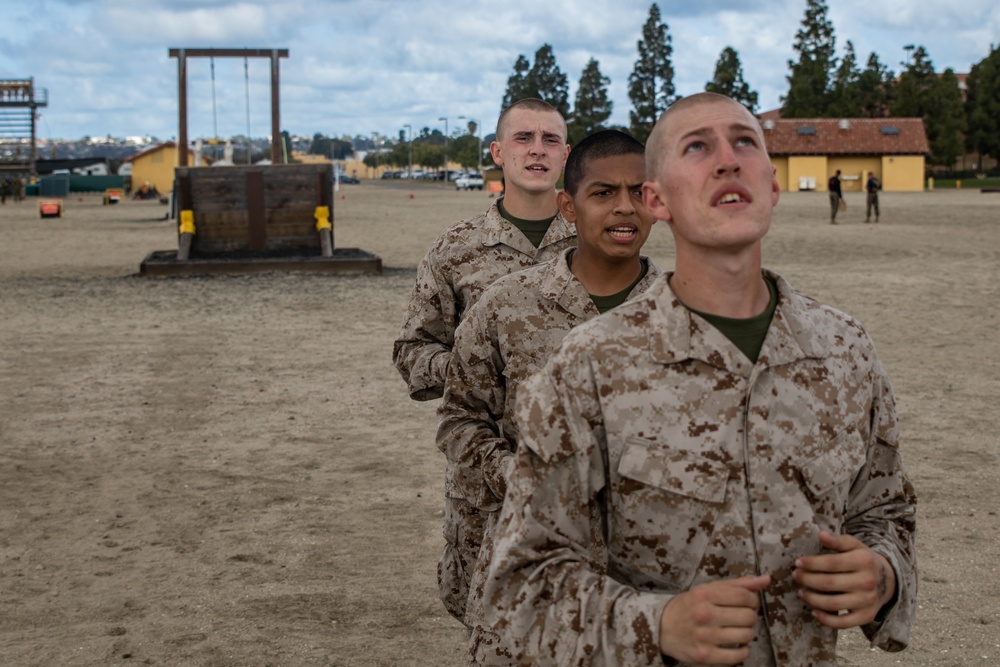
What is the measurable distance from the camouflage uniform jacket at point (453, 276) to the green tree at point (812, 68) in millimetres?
91413

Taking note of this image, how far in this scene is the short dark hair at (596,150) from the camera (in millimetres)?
3463

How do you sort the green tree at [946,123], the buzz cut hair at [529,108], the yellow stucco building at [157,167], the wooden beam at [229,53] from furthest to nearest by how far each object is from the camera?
the yellow stucco building at [157,167] < the green tree at [946,123] < the wooden beam at [229,53] < the buzz cut hair at [529,108]

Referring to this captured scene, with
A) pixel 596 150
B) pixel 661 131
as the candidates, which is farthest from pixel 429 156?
pixel 661 131

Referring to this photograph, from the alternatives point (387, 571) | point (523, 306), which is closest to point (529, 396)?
point (523, 306)

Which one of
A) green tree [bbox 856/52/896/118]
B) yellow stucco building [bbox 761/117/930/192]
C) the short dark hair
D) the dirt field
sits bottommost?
the dirt field

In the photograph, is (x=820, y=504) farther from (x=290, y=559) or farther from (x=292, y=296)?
(x=292, y=296)

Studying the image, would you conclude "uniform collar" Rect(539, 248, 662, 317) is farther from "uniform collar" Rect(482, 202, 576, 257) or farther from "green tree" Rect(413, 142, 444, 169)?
"green tree" Rect(413, 142, 444, 169)

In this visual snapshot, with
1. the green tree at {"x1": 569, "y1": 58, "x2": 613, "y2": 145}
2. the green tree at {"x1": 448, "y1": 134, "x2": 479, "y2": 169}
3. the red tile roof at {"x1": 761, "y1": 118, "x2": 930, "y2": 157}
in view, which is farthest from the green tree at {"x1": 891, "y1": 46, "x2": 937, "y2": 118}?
the green tree at {"x1": 448, "y1": 134, "x2": 479, "y2": 169}

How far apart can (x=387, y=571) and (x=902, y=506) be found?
3.97 meters

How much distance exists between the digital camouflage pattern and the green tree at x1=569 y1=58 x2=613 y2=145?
323ft

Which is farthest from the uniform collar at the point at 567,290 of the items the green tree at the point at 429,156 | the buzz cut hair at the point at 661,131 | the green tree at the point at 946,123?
the green tree at the point at 429,156

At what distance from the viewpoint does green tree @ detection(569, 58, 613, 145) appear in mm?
101188

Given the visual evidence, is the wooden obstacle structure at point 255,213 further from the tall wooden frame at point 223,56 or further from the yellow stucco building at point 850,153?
the yellow stucco building at point 850,153

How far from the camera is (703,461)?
2043 millimetres
